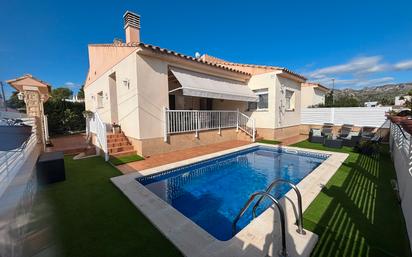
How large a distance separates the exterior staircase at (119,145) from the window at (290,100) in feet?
55.5

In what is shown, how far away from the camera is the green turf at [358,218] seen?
405 cm

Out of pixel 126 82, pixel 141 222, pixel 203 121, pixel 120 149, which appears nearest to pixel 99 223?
pixel 141 222

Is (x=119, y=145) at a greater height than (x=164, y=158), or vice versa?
(x=119, y=145)

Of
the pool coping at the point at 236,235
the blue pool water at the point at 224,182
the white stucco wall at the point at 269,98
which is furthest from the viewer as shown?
the white stucco wall at the point at 269,98

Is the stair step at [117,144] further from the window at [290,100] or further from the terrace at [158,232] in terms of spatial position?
the window at [290,100]

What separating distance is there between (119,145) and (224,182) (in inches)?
326

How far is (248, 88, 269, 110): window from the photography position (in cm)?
1885

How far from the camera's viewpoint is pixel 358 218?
17.1 feet

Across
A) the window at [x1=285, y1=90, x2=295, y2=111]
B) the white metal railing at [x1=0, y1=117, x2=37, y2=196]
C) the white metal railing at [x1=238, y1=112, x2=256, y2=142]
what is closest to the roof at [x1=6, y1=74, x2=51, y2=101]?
the white metal railing at [x1=0, y1=117, x2=37, y2=196]

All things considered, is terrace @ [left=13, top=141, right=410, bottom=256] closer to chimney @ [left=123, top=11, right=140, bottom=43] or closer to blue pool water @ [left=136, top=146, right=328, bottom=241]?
blue pool water @ [left=136, top=146, right=328, bottom=241]

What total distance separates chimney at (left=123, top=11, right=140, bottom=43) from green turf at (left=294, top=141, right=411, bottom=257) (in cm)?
1466

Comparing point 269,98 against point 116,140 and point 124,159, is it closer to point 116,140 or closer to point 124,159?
point 124,159

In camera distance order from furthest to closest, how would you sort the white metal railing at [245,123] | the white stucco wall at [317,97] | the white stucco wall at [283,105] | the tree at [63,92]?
the tree at [63,92]
the white stucco wall at [317,97]
the white metal railing at [245,123]
the white stucco wall at [283,105]

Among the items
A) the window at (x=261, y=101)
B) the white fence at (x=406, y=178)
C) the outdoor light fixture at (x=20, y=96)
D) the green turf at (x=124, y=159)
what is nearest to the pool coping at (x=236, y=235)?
the white fence at (x=406, y=178)
